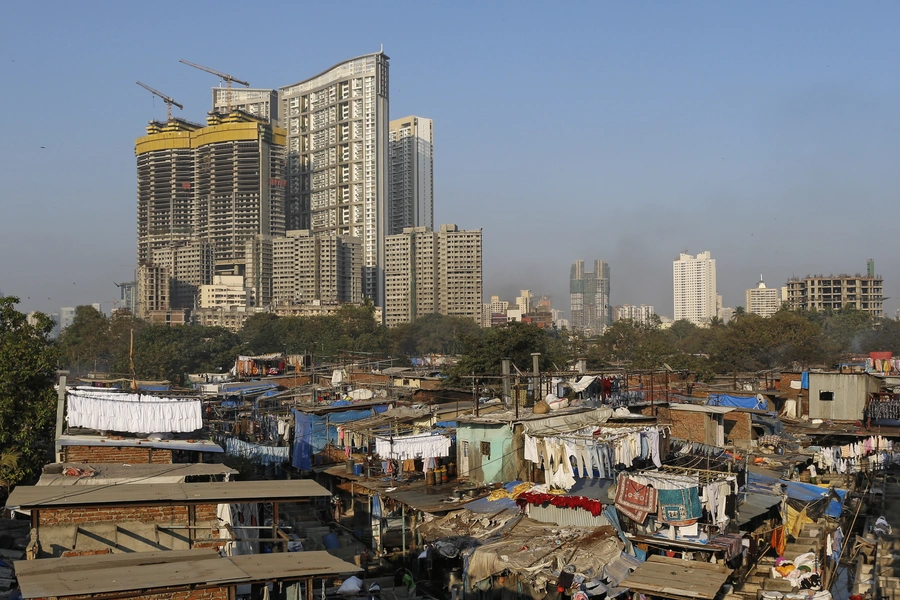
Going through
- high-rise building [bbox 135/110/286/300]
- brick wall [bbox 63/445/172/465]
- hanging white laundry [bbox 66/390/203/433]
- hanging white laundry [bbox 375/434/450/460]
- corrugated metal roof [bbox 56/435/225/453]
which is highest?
high-rise building [bbox 135/110/286/300]

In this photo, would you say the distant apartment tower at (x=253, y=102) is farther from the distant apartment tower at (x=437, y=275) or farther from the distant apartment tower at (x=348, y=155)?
the distant apartment tower at (x=437, y=275)

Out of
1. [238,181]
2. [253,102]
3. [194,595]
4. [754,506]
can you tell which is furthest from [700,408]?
[253,102]

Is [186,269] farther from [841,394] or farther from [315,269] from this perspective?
[841,394]

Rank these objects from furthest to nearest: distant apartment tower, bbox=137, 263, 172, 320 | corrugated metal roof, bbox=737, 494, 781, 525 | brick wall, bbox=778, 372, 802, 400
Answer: distant apartment tower, bbox=137, 263, 172, 320 → brick wall, bbox=778, 372, 802, 400 → corrugated metal roof, bbox=737, 494, 781, 525

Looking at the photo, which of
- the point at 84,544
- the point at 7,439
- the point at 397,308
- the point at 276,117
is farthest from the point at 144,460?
the point at 276,117

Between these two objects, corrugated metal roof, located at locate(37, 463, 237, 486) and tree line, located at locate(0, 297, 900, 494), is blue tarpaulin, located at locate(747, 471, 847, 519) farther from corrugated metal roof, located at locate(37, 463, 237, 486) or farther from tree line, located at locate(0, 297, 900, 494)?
corrugated metal roof, located at locate(37, 463, 237, 486)

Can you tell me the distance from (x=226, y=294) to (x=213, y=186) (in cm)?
1919

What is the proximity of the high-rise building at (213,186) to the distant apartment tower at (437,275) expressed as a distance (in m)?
21.7

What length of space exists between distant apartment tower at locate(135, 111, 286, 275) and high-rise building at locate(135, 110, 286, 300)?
0.48 feet

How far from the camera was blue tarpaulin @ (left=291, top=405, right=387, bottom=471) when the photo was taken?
76.2ft

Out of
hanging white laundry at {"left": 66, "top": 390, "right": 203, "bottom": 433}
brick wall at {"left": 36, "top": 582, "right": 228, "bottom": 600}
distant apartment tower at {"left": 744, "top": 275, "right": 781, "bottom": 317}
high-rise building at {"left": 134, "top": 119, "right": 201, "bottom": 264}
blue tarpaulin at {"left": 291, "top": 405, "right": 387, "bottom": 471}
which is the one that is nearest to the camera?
brick wall at {"left": 36, "top": 582, "right": 228, "bottom": 600}

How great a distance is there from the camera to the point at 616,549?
13078 millimetres

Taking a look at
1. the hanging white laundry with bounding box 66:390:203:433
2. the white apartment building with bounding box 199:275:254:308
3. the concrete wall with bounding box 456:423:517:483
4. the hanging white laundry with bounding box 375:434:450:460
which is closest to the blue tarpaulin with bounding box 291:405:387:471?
the hanging white laundry with bounding box 375:434:450:460

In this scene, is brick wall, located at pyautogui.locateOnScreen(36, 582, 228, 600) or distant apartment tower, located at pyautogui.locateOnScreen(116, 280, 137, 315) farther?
distant apartment tower, located at pyautogui.locateOnScreen(116, 280, 137, 315)
